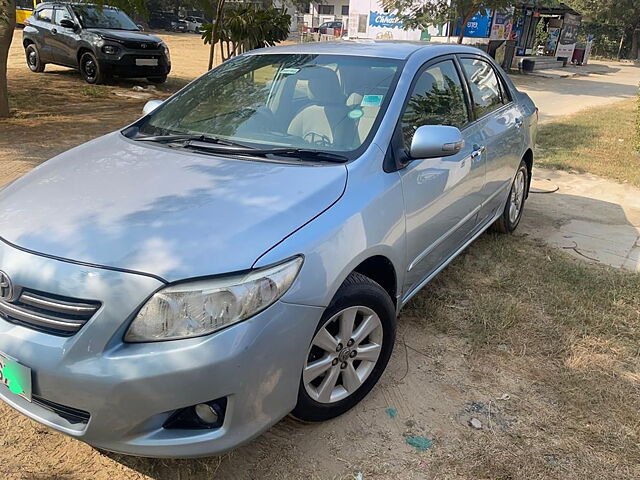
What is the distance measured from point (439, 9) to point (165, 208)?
1939 cm

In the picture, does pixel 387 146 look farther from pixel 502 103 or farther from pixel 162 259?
pixel 502 103

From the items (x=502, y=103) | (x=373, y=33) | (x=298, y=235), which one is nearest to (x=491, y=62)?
(x=502, y=103)

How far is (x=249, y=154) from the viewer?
8.92 feet

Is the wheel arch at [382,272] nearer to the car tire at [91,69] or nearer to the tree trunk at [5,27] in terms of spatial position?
the tree trunk at [5,27]

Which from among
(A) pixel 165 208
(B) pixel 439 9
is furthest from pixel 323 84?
(B) pixel 439 9

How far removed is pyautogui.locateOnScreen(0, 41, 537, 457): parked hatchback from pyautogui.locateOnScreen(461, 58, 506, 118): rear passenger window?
0.51 m

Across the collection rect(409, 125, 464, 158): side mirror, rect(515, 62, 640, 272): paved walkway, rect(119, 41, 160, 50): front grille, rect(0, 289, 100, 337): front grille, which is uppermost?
rect(409, 125, 464, 158): side mirror

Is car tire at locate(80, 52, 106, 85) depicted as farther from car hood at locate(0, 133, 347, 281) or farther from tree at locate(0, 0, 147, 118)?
car hood at locate(0, 133, 347, 281)

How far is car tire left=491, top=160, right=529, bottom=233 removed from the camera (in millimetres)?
4777

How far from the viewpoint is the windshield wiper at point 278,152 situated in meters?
2.65

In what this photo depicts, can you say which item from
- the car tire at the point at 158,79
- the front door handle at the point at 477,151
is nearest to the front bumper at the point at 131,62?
the car tire at the point at 158,79

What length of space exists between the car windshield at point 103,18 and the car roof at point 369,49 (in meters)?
9.76

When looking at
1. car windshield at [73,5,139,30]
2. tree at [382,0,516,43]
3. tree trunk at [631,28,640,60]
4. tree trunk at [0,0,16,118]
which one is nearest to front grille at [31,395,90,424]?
tree trunk at [0,0,16,118]

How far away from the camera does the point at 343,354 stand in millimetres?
2441
